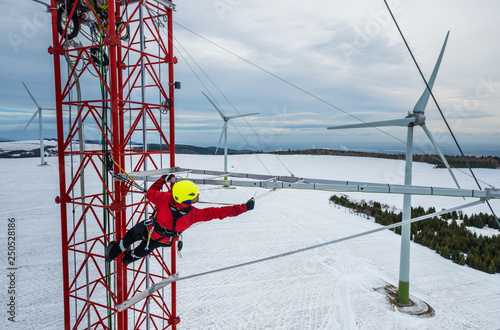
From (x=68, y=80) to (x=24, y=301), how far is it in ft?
36.1

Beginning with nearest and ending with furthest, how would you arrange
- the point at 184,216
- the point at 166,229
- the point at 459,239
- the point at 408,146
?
the point at 184,216
the point at 166,229
the point at 408,146
the point at 459,239

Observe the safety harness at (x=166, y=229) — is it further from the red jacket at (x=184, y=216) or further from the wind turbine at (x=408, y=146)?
the wind turbine at (x=408, y=146)

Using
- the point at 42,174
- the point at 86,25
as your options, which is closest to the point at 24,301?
the point at 86,25

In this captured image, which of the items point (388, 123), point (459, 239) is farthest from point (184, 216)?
point (459, 239)

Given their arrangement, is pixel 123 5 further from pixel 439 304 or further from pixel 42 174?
pixel 42 174

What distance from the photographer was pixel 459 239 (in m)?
19.1

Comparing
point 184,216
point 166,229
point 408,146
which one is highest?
point 408,146

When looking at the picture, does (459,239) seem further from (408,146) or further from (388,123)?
(388,123)

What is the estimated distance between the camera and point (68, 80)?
8070mm

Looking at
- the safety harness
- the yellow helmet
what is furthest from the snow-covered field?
the yellow helmet

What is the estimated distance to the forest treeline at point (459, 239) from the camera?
16562 millimetres

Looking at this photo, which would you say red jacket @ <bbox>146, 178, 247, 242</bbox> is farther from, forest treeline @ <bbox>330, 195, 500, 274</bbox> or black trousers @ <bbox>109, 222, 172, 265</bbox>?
forest treeline @ <bbox>330, 195, 500, 274</bbox>

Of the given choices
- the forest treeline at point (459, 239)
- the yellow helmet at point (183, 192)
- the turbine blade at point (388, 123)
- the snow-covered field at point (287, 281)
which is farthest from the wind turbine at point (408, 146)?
the yellow helmet at point (183, 192)

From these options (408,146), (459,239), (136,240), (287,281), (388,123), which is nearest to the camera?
(136,240)
